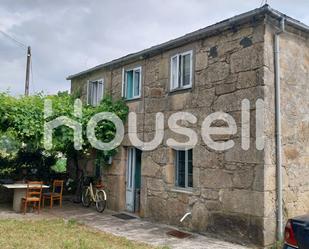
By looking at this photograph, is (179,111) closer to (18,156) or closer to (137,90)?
(137,90)

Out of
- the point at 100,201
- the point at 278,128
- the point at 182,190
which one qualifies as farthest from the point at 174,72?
the point at 100,201

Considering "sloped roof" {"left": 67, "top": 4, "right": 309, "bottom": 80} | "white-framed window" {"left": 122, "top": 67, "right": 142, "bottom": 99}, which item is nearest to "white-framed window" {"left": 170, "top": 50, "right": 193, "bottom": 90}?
"sloped roof" {"left": 67, "top": 4, "right": 309, "bottom": 80}

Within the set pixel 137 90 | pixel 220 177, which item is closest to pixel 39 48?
pixel 137 90

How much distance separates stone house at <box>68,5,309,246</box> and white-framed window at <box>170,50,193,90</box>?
0.09ft

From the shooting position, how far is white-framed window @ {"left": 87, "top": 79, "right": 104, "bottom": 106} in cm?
1357

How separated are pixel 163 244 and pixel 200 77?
14.3 feet

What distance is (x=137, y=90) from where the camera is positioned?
11617 mm

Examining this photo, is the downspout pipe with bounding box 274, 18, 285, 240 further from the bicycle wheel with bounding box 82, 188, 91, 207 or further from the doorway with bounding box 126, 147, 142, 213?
the bicycle wheel with bounding box 82, 188, 91, 207

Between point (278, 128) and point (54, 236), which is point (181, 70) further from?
point (54, 236)

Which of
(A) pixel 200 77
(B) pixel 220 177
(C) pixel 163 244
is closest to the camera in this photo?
(C) pixel 163 244

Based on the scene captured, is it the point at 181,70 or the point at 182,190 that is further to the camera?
the point at 181,70

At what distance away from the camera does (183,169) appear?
970 cm

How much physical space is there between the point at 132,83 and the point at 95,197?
425cm

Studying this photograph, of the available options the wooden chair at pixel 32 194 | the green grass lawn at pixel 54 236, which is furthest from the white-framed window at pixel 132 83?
the green grass lawn at pixel 54 236
